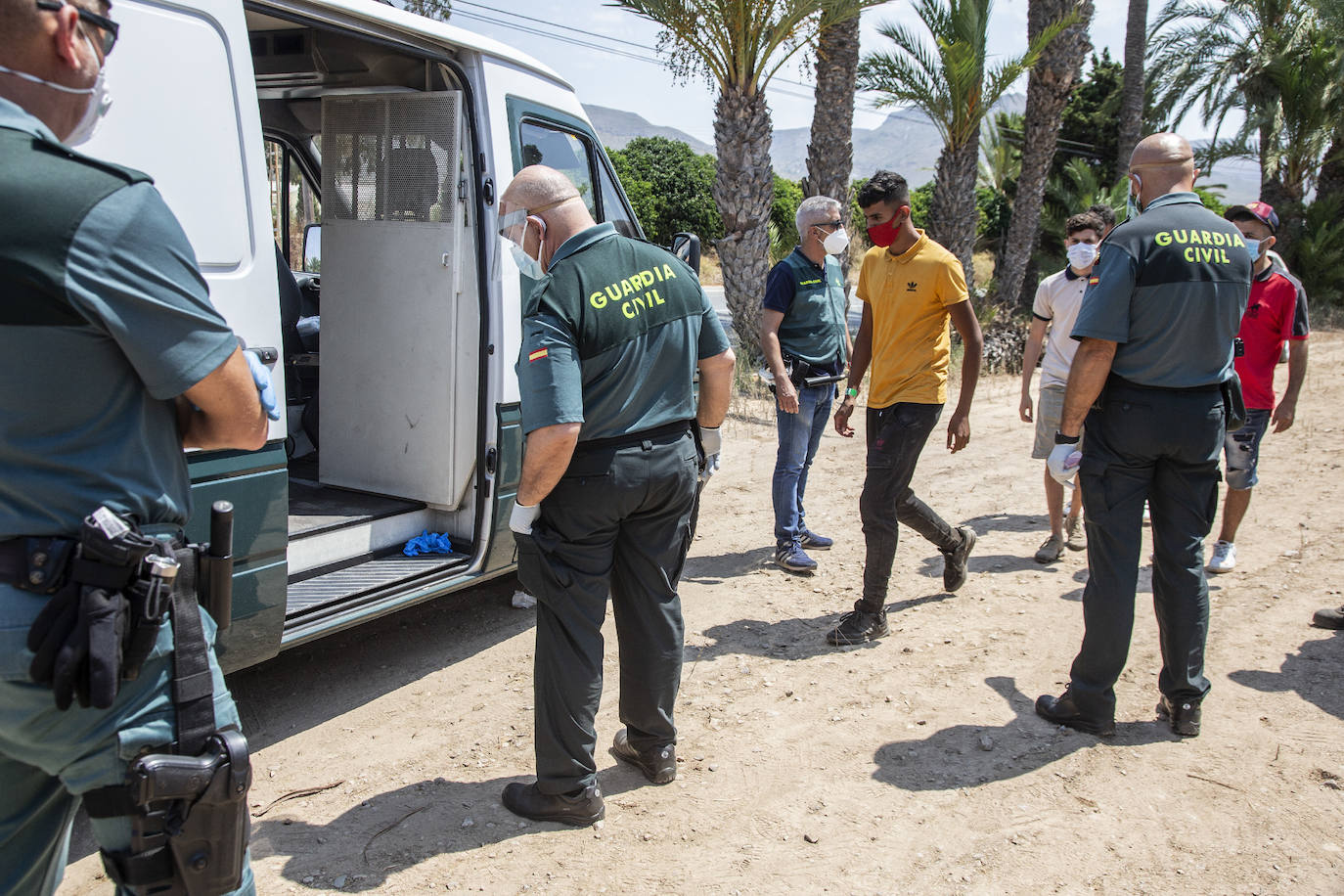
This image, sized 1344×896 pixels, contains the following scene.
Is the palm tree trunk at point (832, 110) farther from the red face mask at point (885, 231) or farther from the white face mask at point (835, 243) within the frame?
the red face mask at point (885, 231)

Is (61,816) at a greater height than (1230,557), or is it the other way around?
(61,816)

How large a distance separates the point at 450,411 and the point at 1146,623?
134 inches

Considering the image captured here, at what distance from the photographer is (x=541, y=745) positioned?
3096 mm

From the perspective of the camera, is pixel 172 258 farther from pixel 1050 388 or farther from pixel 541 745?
pixel 1050 388

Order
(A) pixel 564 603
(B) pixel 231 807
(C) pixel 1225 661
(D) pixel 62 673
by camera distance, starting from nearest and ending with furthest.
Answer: (D) pixel 62 673, (B) pixel 231 807, (A) pixel 564 603, (C) pixel 1225 661

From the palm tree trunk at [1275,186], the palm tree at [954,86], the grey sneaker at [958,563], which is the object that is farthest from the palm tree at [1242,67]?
the grey sneaker at [958,563]

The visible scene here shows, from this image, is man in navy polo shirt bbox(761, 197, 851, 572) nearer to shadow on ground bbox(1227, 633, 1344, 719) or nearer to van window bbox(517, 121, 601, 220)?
van window bbox(517, 121, 601, 220)

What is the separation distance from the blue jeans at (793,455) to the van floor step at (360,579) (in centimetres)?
193

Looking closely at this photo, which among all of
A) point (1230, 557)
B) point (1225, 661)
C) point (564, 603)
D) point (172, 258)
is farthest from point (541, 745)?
point (1230, 557)

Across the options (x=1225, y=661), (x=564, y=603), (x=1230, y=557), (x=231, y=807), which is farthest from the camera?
(x=1230, y=557)

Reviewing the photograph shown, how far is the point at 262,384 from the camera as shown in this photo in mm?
1960

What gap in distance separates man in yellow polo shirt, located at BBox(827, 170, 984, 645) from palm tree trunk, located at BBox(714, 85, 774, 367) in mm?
5969

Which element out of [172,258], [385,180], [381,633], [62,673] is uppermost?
[385,180]

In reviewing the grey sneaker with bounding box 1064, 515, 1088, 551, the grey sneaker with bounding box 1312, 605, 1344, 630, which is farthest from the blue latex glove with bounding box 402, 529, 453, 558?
the grey sneaker with bounding box 1312, 605, 1344, 630
